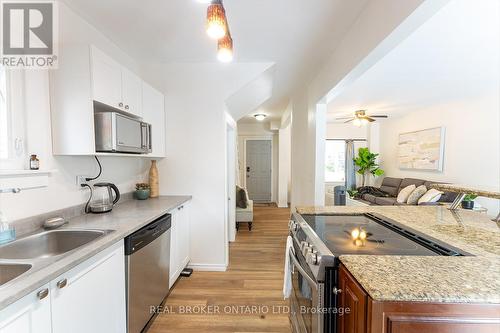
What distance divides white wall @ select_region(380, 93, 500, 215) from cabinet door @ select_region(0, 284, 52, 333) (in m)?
4.69

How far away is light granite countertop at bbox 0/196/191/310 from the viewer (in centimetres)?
84

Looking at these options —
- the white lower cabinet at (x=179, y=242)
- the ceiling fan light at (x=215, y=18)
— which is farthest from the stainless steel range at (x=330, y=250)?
the white lower cabinet at (x=179, y=242)

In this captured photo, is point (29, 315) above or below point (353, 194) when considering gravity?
above

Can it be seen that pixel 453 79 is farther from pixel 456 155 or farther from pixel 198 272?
pixel 198 272

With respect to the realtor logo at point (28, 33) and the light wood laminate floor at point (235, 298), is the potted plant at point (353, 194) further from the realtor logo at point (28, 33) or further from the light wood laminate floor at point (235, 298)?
the realtor logo at point (28, 33)

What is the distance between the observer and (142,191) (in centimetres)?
259

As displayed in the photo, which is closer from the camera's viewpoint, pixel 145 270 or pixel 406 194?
pixel 145 270

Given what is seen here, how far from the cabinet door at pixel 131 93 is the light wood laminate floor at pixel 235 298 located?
1.86 metres

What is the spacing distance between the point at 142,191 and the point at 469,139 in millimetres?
5446

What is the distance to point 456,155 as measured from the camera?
4.43 meters

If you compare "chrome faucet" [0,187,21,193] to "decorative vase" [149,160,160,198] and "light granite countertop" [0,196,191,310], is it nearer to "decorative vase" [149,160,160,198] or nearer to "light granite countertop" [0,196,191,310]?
"light granite countertop" [0,196,191,310]

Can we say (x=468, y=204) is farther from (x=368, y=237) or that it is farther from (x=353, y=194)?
(x=353, y=194)

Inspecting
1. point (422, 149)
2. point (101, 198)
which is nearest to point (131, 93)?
point (101, 198)

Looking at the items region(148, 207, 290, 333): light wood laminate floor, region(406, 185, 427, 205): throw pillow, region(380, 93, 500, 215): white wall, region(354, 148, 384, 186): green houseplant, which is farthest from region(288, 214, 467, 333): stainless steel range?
region(354, 148, 384, 186): green houseplant
